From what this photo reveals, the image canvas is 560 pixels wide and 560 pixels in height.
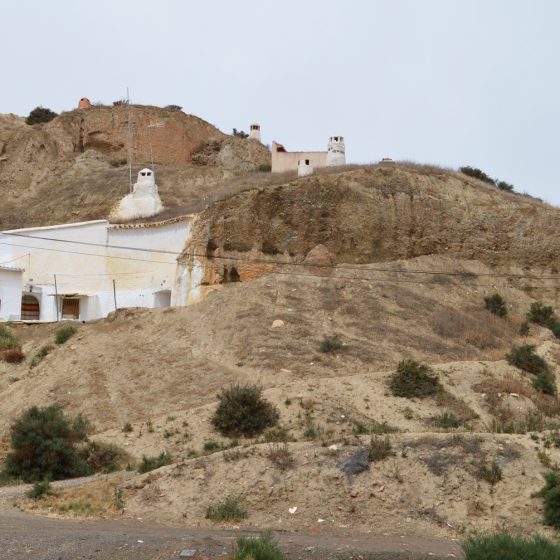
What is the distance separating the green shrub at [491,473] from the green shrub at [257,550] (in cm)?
479

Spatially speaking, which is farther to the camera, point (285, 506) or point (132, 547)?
point (285, 506)

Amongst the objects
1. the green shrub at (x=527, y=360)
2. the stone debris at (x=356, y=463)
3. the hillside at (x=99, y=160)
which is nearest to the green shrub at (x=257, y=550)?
the stone debris at (x=356, y=463)

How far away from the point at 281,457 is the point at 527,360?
10307 millimetres

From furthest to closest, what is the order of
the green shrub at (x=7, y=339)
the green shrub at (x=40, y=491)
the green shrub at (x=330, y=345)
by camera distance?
the green shrub at (x=7, y=339), the green shrub at (x=330, y=345), the green shrub at (x=40, y=491)

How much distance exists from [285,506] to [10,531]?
164 inches

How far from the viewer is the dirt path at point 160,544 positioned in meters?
10.7

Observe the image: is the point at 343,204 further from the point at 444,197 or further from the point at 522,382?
the point at 522,382

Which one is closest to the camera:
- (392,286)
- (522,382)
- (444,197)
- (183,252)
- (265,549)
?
(265,549)

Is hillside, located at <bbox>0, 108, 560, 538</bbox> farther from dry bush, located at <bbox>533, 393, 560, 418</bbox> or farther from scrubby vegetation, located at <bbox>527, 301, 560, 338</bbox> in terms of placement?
scrubby vegetation, located at <bbox>527, 301, 560, 338</bbox>

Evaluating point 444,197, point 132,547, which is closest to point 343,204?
point 444,197

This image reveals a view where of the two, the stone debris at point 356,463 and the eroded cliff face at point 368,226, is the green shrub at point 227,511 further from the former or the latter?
the eroded cliff face at point 368,226

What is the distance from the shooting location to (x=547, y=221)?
31.3 m

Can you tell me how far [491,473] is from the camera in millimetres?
13898

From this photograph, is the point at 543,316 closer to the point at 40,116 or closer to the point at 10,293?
the point at 10,293
